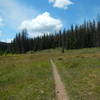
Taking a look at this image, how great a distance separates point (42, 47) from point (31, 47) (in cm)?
1195

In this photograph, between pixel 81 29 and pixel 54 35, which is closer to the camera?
pixel 81 29

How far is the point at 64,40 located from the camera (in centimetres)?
14038

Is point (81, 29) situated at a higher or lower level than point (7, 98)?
higher

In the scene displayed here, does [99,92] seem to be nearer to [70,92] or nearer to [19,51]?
[70,92]

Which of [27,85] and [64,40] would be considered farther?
[64,40]

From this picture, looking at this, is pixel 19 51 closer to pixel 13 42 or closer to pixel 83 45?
pixel 13 42

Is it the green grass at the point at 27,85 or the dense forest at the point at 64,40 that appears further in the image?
the dense forest at the point at 64,40

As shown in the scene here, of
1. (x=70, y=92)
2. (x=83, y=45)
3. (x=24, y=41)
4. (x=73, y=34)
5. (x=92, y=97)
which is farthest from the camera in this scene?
(x=24, y=41)

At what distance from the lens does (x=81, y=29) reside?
132500 mm

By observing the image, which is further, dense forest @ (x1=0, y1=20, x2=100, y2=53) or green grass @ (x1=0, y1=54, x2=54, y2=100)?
dense forest @ (x1=0, y1=20, x2=100, y2=53)

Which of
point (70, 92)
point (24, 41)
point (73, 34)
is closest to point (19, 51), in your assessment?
point (24, 41)

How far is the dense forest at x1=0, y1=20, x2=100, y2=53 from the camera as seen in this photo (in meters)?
125

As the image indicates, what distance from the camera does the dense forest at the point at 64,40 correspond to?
125312 mm

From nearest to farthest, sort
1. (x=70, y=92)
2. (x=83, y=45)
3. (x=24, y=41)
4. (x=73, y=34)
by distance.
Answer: (x=70, y=92)
(x=83, y=45)
(x=73, y=34)
(x=24, y=41)
